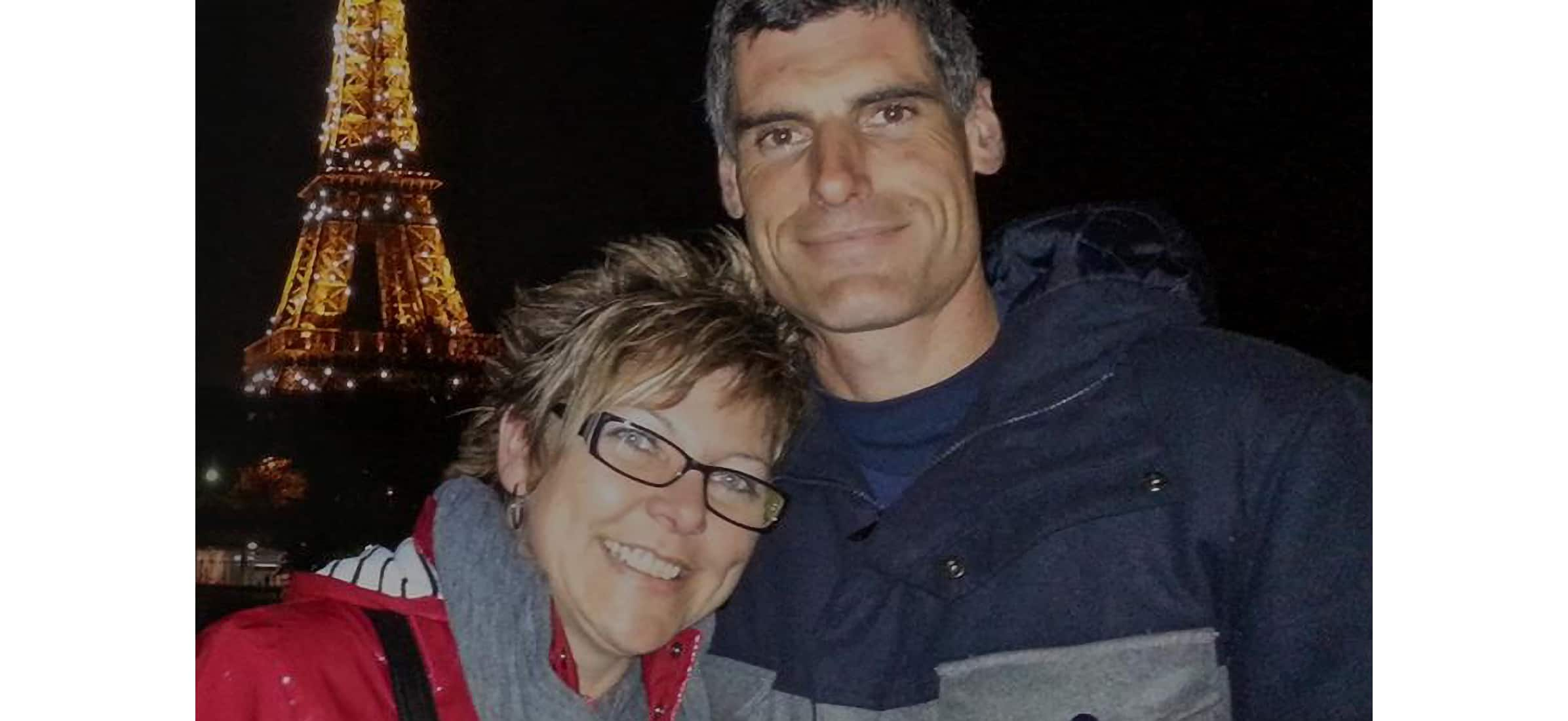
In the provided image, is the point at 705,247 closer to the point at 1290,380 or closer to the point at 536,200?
the point at 536,200

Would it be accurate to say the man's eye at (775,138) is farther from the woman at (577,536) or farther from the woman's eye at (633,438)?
the woman's eye at (633,438)

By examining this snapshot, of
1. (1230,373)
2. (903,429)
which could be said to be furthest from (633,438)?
(1230,373)

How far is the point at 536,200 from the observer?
6.30 ft

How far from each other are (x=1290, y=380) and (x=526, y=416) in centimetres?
96

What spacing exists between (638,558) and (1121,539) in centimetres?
58

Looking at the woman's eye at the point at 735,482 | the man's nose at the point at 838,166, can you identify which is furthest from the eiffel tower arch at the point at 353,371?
the man's nose at the point at 838,166

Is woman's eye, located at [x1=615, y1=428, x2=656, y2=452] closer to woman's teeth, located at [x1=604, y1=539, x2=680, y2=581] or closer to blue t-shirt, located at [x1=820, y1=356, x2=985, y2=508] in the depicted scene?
woman's teeth, located at [x1=604, y1=539, x2=680, y2=581]

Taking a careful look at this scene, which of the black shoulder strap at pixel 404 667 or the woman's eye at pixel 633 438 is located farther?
the woman's eye at pixel 633 438

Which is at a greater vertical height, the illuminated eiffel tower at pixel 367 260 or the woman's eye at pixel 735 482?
the illuminated eiffel tower at pixel 367 260

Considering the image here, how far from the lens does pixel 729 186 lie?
73.6 inches

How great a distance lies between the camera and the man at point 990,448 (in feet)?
5.03

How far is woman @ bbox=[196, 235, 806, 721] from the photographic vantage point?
4.87ft

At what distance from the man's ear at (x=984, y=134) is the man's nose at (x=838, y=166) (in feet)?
0.64

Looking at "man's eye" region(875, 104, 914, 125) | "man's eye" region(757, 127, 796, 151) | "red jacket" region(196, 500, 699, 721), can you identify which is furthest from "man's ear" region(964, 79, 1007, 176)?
"red jacket" region(196, 500, 699, 721)
